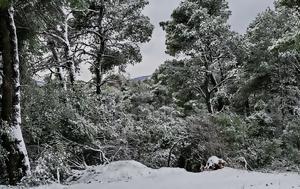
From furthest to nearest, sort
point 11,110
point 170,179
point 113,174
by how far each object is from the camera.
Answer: point 113,174, point 11,110, point 170,179

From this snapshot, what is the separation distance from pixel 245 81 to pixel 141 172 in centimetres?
988

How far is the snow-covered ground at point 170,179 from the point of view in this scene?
5613 mm

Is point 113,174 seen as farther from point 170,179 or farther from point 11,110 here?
point 11,110

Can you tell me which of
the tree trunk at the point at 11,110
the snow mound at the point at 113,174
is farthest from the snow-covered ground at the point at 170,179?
the tree trunk at the point at 11,110

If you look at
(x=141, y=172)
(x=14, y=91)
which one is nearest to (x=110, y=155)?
(x=141, y=172)

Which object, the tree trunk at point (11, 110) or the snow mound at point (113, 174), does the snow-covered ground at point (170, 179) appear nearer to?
the snow mound at point (113, 174)

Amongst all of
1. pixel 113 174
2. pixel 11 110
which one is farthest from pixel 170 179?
pixel 11 110

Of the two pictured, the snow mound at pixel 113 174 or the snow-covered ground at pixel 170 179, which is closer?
the snow-covered ground at pixel 170 179

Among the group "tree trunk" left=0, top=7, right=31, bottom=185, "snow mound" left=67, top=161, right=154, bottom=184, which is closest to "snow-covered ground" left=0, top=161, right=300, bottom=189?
"snow mound" left=67, top=161, right=154, bottom=184

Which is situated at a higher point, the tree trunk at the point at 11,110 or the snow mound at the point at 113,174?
the tree trunk at the point at 11,110

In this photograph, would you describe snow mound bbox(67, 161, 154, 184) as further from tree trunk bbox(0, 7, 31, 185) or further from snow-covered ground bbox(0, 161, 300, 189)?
tree trunk bbox(0, 7, 31, 185)

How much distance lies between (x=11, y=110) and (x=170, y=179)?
360 centimetres

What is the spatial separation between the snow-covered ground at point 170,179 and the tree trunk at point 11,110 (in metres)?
1.12

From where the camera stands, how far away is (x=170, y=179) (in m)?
6.39
